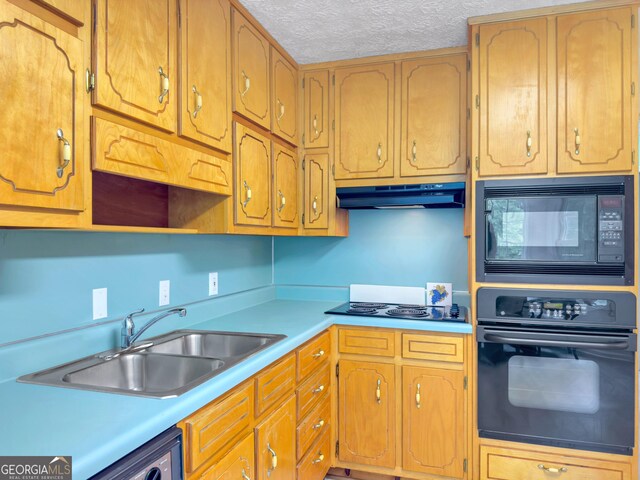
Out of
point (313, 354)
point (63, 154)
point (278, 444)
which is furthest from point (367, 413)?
point (63, 154)

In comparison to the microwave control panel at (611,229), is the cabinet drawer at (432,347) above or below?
below

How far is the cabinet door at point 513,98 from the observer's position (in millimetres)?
2162

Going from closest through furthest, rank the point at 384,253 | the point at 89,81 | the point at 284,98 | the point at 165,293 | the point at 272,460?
1. the point at 89,81
2. the point at 272,460
3. the point at 165,293
4. the point at 284,98
5. the point at 384,253

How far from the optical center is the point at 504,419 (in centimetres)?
219

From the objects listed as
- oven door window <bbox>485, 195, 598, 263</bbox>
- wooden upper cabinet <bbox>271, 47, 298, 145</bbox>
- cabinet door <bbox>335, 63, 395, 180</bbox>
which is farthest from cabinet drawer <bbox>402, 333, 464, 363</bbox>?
wooden upper cabinet <bbox>271, 47, 298, 145</bbox>

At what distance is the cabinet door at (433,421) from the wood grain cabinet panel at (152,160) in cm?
146

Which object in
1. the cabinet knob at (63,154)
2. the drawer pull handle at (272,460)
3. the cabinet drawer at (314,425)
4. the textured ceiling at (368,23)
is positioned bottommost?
the cabinet drawer at (314,425)

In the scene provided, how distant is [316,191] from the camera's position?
2770 mm

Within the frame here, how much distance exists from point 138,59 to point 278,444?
150 centimetres

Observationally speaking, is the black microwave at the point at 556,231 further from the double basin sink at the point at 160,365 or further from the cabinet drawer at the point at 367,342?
the double basin sink at the point at 160,365

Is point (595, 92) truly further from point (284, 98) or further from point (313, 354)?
point (313, 354)

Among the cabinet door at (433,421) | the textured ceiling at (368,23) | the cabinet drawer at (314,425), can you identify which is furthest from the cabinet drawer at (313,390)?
the textured ceiling at (368,23)

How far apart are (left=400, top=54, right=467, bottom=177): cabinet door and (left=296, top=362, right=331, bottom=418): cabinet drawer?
128 centimetres

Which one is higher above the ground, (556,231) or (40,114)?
(40,114)
